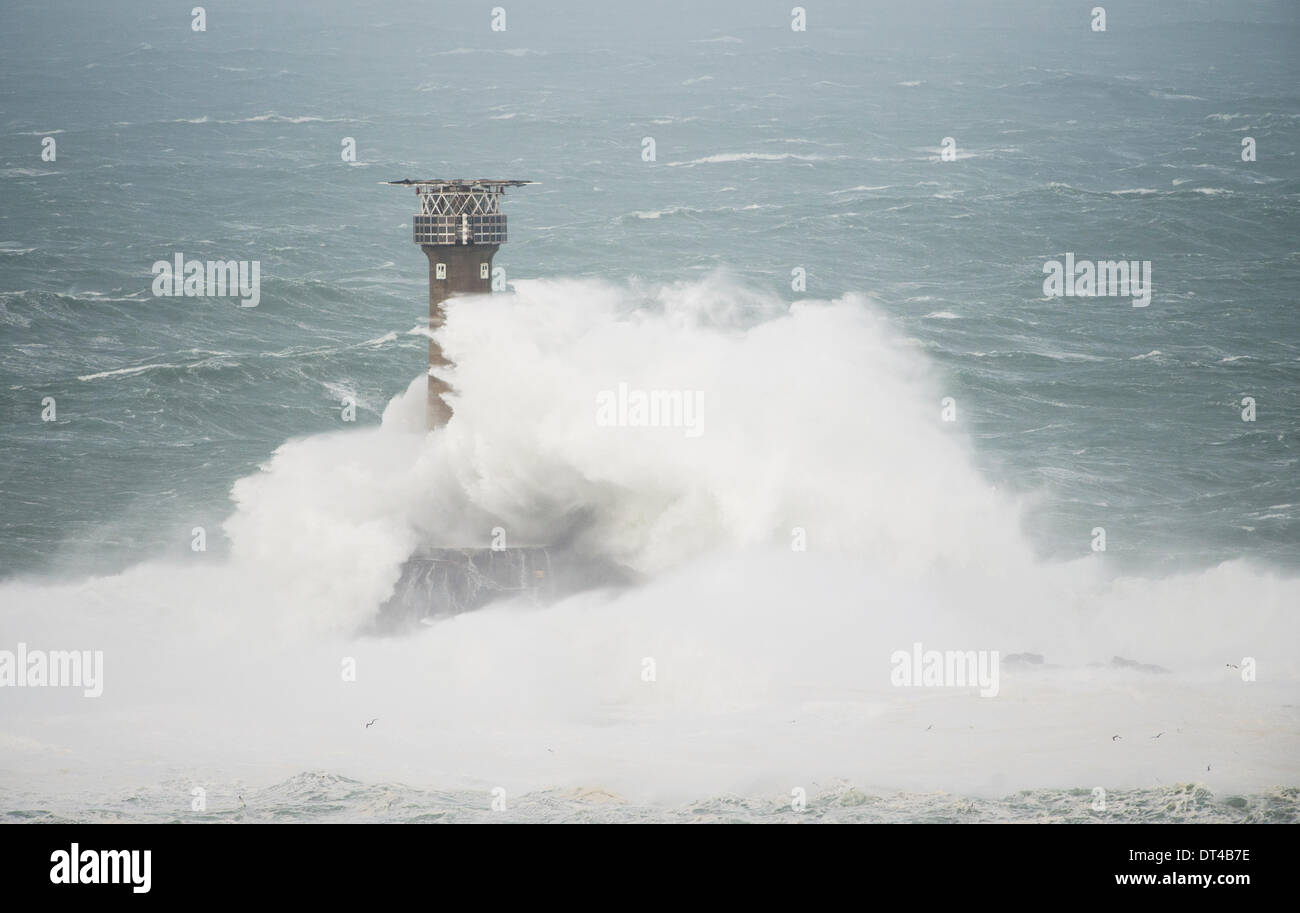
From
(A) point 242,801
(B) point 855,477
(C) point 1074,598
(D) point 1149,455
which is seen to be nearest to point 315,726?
(A) point 242,801

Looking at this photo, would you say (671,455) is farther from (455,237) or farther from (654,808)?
(654,808)

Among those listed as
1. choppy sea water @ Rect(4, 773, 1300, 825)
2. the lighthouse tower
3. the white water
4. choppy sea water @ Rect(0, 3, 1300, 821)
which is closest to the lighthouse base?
the white water

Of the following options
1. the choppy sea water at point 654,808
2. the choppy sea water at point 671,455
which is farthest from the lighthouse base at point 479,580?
the choppy sea water at point 654,808


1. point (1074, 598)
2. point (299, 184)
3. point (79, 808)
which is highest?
point (299, 184)

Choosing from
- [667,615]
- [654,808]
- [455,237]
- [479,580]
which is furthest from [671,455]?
[654,808]

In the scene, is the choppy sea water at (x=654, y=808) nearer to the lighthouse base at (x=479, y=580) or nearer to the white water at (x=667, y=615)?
the white water at (x=667, y=615)

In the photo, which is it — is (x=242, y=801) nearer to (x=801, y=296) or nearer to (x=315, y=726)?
(x=315, y=726)
